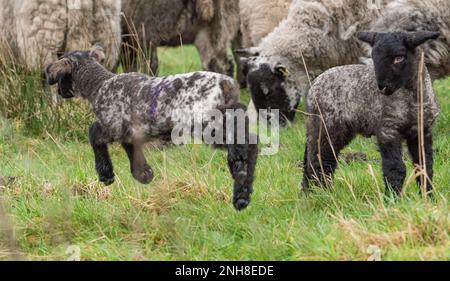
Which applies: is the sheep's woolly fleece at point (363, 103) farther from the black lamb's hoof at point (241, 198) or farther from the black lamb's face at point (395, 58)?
the black lamb's hoof at point (241, 198)

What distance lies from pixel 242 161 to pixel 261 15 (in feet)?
17.3

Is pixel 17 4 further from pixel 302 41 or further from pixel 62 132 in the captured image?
pixel 302 41

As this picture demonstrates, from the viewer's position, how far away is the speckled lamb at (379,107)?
5.41 metres

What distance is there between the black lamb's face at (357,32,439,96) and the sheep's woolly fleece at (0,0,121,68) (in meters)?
3.98

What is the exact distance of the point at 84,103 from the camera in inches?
341

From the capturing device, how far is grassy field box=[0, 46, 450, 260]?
481cm

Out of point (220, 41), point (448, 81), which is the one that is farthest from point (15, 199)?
point (448, 81)

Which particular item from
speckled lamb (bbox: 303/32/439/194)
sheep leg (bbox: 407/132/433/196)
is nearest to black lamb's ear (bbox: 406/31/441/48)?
speckled lamb (bbox: 303/32/439/194)

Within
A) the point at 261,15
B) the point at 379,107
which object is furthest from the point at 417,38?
the point at 261,15

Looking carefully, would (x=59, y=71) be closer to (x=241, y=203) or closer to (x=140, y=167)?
(x=140, y=167)

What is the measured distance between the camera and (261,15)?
1016cm

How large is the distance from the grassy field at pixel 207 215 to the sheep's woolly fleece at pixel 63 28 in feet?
5.05

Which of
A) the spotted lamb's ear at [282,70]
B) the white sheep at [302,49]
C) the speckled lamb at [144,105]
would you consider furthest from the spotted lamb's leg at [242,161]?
the spotted lamb's ear at [282,70]

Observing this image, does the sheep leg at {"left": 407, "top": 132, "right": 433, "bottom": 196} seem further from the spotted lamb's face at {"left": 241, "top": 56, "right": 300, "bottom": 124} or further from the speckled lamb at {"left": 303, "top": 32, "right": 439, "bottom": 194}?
the spotted lamb's face at {"left": 241, "top": 56, "right": 300, "bottom": 124}
